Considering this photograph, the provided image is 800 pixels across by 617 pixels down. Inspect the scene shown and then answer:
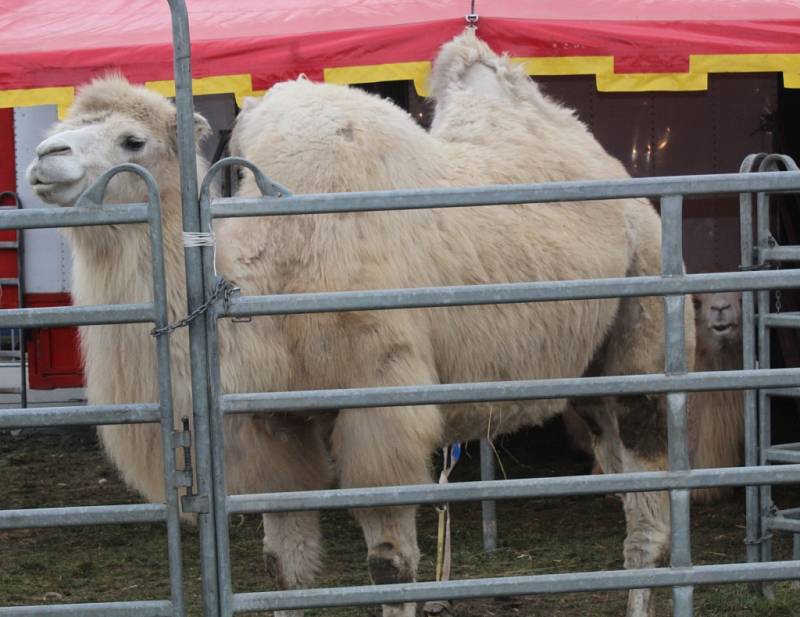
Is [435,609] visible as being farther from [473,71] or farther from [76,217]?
[76,217]

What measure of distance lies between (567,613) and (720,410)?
2.27 metres

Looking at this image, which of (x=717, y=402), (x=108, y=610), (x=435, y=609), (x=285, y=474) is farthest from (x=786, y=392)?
(x=108, y=610)

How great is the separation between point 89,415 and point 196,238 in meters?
0.53

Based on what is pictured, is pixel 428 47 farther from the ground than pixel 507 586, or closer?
farther from the ground

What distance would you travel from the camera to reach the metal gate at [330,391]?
3.14 meters

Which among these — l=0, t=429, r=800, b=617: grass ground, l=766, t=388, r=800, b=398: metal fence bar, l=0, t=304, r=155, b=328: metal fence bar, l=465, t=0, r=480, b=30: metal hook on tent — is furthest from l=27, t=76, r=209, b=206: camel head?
l=766, t=388, r=800, b=398: metal fence bar

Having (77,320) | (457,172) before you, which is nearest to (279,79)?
(457,172)

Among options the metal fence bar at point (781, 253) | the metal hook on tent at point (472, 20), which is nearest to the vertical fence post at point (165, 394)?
the metal fence bar at point (781, 253)

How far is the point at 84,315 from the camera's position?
3.15m

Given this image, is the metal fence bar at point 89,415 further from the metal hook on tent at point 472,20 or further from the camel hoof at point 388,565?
the metal hook on tent at point 472,20

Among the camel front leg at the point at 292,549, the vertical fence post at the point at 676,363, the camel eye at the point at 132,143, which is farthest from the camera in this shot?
the camel front leg at the point at 292,549

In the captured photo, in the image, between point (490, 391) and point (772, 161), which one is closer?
point (490, 391)

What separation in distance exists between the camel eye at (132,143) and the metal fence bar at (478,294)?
3.28 feet

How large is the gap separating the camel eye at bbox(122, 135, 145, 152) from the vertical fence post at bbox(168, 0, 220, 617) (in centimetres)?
84
